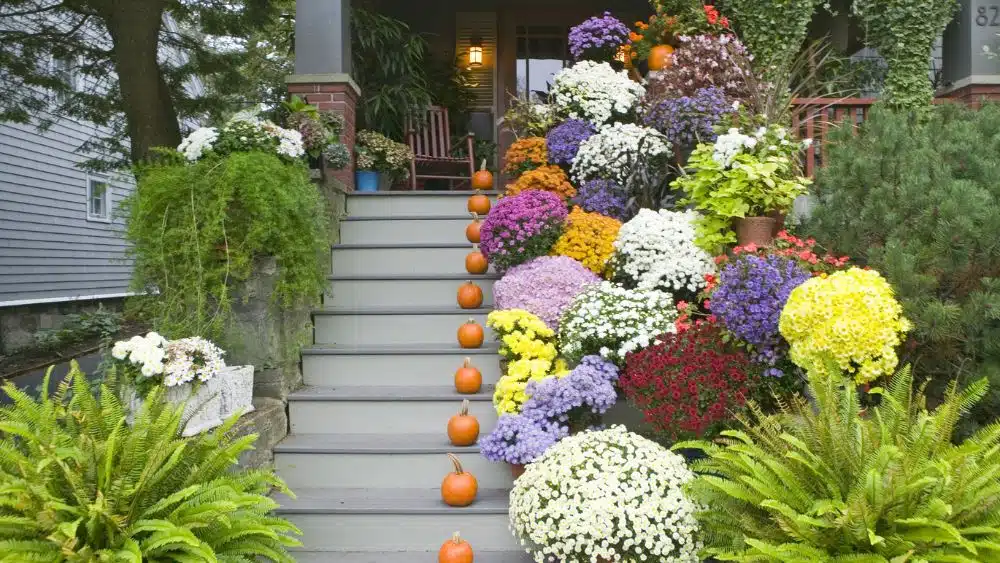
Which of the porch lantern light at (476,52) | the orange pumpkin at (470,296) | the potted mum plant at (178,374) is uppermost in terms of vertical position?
the porch lantern light at (476,52)

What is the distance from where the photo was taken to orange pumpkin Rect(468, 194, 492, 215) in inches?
201

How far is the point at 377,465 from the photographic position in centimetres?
328

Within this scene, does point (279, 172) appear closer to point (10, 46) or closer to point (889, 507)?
point (889, 507)

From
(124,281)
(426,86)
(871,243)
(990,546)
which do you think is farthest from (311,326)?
(124,281)

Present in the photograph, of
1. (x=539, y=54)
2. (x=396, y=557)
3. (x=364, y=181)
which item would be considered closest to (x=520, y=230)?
(x=396, y=557)

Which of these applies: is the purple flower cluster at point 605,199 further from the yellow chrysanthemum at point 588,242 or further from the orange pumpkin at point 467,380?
the orange pumpkin at point 467,380

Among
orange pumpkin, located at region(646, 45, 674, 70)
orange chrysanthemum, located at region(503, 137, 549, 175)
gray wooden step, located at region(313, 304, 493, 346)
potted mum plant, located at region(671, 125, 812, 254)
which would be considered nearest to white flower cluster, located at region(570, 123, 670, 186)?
orange chrysanthemum, located at region(503, 137, 549, 175)

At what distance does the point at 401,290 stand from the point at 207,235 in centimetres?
137

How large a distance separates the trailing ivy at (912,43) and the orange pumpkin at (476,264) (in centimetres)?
313

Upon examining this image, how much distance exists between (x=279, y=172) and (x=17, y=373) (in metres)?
4.50

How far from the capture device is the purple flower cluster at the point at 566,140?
5242 millimetres

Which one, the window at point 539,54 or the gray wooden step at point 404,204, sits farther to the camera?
the window at point 539,54

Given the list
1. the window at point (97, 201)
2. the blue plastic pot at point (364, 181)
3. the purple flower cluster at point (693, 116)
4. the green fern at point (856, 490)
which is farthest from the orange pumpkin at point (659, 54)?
the window at point (97, 201)

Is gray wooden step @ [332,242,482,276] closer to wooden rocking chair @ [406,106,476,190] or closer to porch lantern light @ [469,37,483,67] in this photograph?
wooden rocking chair @ [406,106,476,190]
